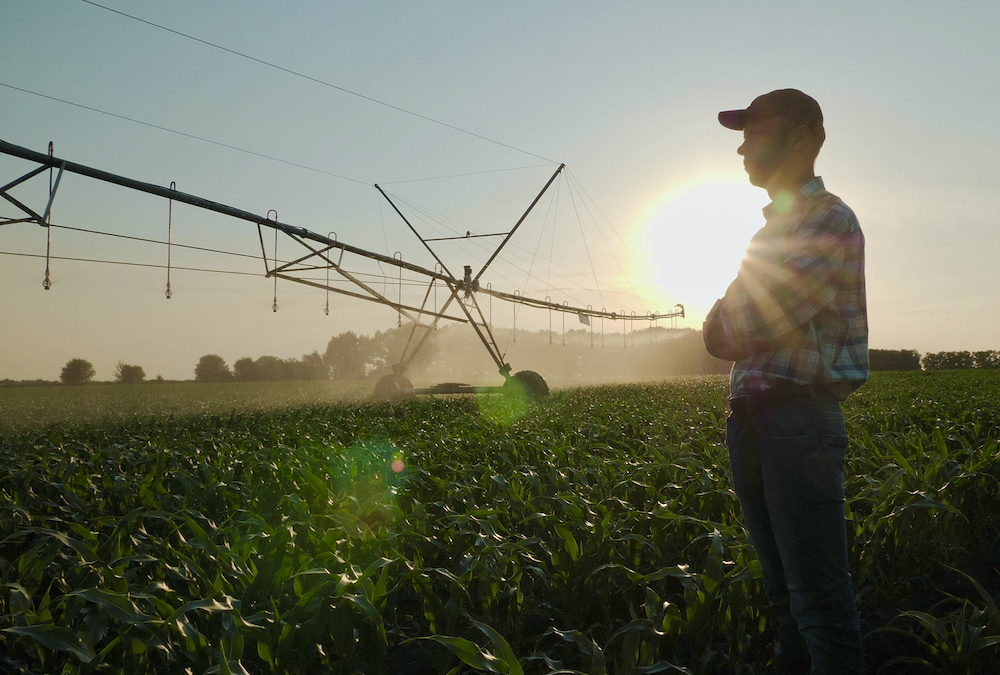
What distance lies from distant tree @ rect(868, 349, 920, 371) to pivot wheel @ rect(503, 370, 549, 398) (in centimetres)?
6043

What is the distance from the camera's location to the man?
2012 mm

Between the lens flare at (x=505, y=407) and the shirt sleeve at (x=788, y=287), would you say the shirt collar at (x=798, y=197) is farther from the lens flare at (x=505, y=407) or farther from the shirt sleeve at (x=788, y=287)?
the lens flare at (x=505, y=407)

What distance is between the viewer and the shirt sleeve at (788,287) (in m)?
2.00

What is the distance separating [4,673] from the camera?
103 inches

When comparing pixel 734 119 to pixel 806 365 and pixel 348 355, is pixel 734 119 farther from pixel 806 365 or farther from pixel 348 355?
pixel 348 355

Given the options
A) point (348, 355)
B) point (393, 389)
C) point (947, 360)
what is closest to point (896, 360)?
point (947, 360)

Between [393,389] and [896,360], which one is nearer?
[393,389]

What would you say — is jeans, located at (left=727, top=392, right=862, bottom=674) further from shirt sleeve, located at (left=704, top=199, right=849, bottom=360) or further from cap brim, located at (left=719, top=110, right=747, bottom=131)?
cap brim, located at (left=719, top=110, right=747, bottom=131)

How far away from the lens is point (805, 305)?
2.01m

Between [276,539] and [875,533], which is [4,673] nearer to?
[276,539]

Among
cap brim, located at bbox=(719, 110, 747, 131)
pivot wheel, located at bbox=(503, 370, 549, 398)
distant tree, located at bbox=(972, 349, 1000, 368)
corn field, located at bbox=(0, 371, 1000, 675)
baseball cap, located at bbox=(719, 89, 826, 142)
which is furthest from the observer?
distant tree, located at bbox=(972, 349, 1000, 368)

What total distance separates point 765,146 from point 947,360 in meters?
83.8

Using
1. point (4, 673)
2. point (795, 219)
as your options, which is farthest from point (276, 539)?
point (795, 219)

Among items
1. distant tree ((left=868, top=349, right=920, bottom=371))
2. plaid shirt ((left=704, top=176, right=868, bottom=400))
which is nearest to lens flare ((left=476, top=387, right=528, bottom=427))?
plaid shirt ((left=704, top=176, right=868, bottom=400))
